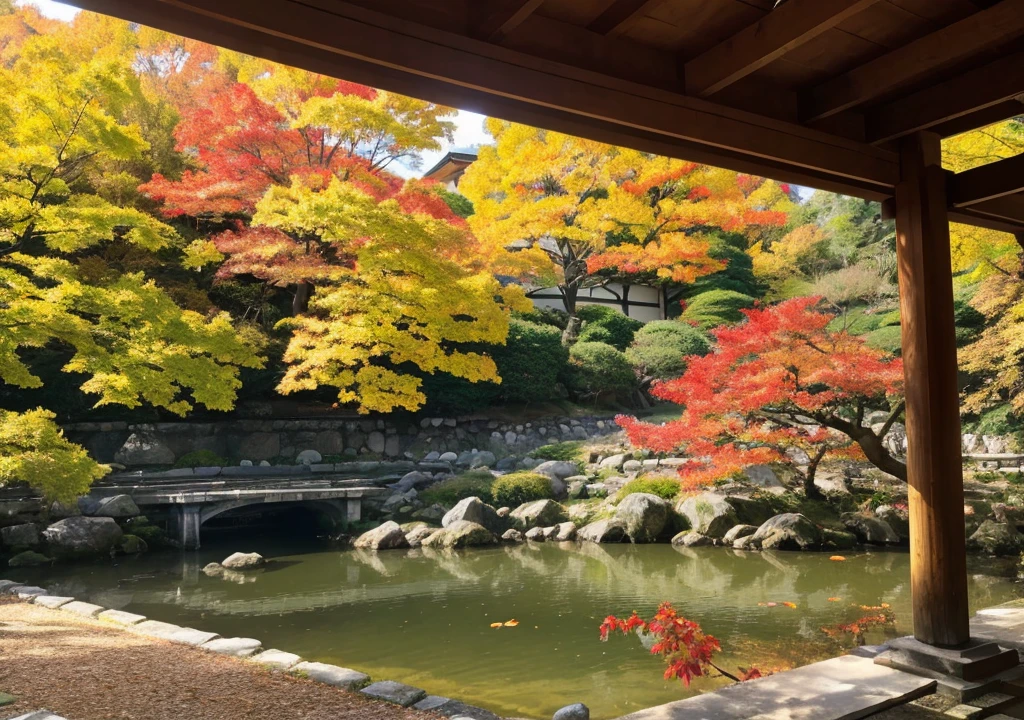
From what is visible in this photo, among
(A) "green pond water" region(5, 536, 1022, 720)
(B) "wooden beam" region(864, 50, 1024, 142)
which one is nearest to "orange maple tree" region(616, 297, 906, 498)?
(A) "green pond water" region(5, 536, 1022, 720)

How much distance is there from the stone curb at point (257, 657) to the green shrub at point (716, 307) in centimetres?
1226

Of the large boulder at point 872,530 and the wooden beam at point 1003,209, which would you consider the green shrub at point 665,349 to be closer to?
the large boulder at point 872,530

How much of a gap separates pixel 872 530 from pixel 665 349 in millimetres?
6402

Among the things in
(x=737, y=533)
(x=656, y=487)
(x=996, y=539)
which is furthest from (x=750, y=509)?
(x=996, y=539)

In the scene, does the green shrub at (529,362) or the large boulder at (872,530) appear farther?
the green shrub at (529,362)

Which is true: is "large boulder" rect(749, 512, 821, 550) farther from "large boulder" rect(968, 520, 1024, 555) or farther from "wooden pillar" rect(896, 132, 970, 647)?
"wooden pillar" rect(896, 132, 970, 647)

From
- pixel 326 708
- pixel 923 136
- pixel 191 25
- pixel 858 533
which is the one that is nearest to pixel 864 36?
pixel 923 136

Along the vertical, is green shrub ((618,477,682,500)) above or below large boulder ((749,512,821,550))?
above

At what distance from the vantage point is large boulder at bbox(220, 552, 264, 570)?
8.09 m

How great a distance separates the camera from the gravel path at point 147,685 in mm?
3227

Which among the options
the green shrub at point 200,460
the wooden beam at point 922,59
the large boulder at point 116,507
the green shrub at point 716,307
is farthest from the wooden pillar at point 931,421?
the green shrub at point 716,307

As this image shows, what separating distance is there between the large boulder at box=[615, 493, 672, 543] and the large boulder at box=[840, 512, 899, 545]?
7.19 ft

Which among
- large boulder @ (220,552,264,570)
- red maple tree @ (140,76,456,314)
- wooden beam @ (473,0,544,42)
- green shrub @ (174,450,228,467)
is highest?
red maple tree @ (140,76,456,314)

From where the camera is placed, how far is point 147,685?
358 cm
